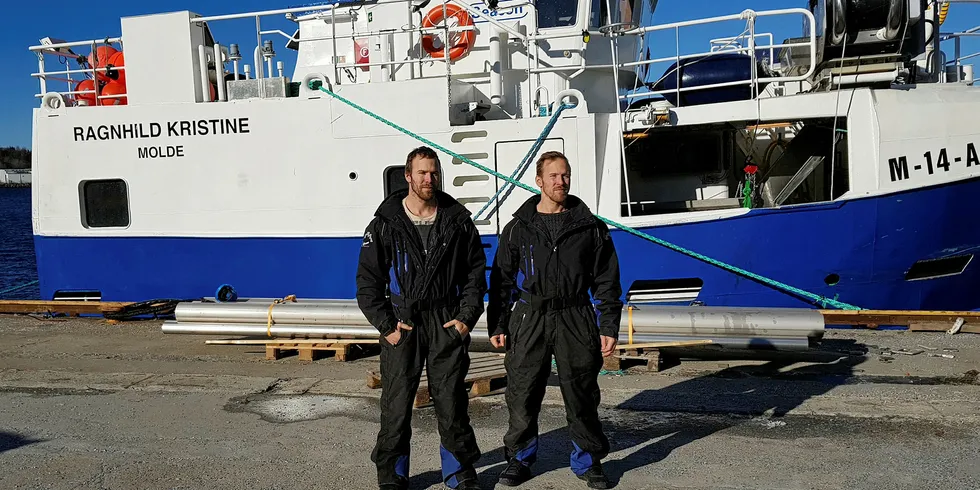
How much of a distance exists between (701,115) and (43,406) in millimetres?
6392

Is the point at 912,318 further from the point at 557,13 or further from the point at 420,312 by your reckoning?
the point at 420,312

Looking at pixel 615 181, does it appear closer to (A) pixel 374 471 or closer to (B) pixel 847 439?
(B) pixel 847 439

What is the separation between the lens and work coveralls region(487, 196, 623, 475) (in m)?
3.82

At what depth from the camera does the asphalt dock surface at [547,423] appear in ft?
13.4

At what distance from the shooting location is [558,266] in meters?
3.82

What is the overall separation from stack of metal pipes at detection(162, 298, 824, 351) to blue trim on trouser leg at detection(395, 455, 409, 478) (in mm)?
2720

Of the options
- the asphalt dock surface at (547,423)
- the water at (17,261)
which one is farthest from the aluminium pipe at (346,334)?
the water at (17,261)

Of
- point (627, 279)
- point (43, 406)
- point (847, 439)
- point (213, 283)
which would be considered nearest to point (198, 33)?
point (213, 283)

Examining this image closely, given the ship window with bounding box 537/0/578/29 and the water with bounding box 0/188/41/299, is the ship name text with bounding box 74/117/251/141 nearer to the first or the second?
the ship window with bounding box 537/0/578/29

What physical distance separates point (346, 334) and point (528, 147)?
9.00ft

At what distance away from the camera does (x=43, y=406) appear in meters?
5.63

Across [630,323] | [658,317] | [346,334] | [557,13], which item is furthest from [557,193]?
[557,13]

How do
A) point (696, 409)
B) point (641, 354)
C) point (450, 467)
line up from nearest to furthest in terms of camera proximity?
point (450, 467), point (696, 409), point (641, 354)

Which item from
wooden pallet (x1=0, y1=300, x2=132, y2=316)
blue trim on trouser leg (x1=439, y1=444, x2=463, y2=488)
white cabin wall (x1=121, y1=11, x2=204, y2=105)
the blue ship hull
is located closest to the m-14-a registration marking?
the blue ship hull
